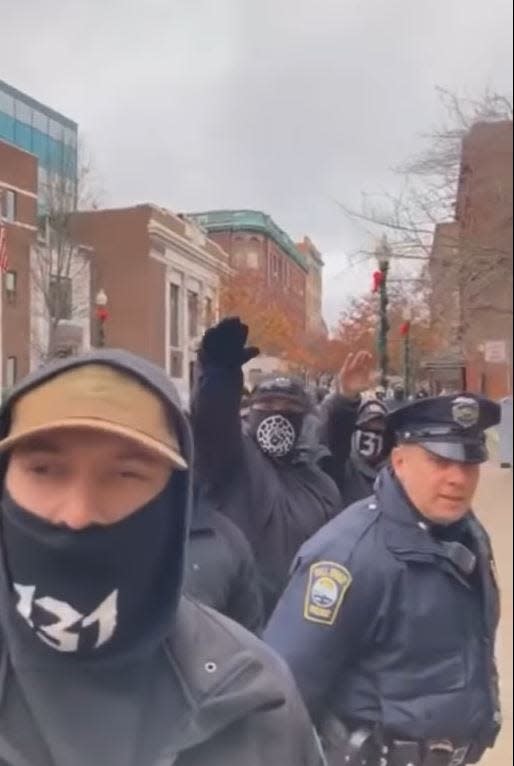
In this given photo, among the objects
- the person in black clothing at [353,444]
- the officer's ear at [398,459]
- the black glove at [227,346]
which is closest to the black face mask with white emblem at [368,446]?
the person in black clothing at [353,444]

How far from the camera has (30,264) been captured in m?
1.63

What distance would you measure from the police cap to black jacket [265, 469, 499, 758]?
0.16 metres

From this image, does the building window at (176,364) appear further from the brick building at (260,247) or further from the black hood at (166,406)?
the black hood at (166,406)

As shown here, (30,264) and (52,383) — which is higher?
(30,264)

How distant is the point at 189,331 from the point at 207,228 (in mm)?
207

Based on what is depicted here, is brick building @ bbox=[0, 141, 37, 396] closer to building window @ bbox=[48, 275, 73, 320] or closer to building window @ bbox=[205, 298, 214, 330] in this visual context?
building window @ bbox=[48, 275, 73, 320]

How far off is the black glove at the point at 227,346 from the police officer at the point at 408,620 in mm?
549

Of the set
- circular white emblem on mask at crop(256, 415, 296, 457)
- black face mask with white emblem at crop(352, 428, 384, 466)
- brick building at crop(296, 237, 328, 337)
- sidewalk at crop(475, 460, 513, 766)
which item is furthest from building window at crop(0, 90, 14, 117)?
black face mask with white emblem at crop(352, 428, 384, 466)

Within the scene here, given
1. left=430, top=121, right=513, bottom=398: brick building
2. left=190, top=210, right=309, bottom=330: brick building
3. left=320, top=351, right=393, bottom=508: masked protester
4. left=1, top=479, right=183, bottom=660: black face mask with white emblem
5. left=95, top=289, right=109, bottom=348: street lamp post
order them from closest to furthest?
left=1, top=479, right=183, bottom=660: black face mask with white emblem
left=430, top=121, right=513, bottom=398: brick building
left=95, top=289, right=109, bottom=348: street lamp post
left=190, top=210, right=309, bottom=330: brick building
left=320, top=351, right=393, bottom=508: masked protester

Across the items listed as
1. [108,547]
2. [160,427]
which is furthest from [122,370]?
[108,547]

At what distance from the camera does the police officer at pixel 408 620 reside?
257 cm

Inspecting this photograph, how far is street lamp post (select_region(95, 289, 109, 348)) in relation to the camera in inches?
65.2

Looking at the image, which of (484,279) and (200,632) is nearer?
(200,632)

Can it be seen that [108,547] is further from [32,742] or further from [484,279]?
[484,279]
